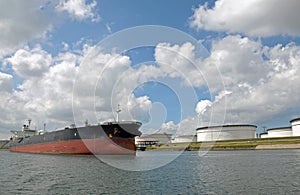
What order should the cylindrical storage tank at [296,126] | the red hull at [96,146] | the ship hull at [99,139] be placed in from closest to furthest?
the red hull at [96,146]
the ship hull at [99,139]
the cylindrical storage tank at [296,126]

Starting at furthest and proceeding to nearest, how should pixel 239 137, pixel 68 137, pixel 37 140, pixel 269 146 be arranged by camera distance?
pixel 239 137 < pixel 269 146 < pixel 37 140 < pixel 68 137

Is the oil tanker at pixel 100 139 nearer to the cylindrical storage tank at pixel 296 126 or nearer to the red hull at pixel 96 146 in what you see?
the red hull at pixel 96 146

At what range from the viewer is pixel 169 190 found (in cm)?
2236

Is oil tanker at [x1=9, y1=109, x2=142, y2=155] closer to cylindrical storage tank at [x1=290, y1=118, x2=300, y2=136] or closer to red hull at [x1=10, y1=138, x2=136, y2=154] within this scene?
red hull at [x1=10, y1=138, x2=136, y2=154]

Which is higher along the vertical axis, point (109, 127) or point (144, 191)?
point (109, 127)

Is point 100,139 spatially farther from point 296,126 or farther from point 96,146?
point 296,126

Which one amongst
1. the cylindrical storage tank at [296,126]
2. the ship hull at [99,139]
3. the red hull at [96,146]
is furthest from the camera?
the cylindrical storage tank at [296,126]

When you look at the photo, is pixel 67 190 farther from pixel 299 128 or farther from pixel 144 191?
pixel 299 128

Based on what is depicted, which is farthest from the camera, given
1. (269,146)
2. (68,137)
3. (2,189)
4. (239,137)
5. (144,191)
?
(239,137)

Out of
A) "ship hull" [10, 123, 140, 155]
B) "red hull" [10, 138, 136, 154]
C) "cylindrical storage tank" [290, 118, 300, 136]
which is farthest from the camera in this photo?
"cylindrical storage tank" [290, 118, 300, 136]

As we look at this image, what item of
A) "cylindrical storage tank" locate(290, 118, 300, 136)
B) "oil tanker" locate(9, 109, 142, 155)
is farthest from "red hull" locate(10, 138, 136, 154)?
"cylindrical storage tank" locate(290, 118, 300, 136)

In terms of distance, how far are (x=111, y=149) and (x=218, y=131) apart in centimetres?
14921

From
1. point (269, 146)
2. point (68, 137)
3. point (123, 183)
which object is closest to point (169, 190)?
point (123, 183)

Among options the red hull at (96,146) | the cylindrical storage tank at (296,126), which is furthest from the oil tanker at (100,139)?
the cylindrical storage tank at (296,126)
